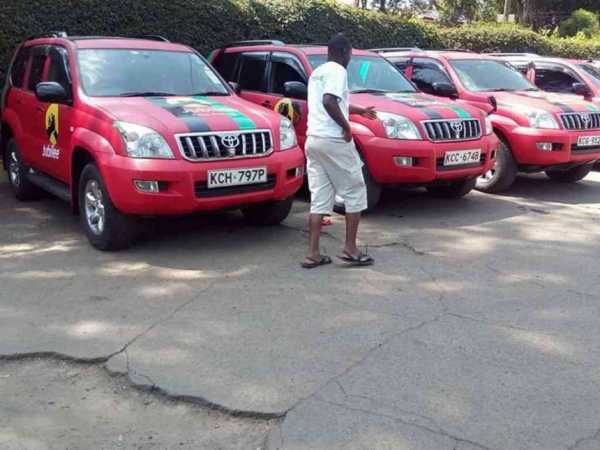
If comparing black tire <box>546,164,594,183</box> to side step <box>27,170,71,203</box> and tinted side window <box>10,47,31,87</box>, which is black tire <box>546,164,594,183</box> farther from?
tinted side window <box>10,47,31,87</box>

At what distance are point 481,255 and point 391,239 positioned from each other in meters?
0.85

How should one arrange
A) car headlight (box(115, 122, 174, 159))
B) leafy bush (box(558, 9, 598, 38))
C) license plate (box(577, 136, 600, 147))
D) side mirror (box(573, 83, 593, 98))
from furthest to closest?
leafy bush (box(558, 9, 598, 38)) → side mirror (box(573, 83, 593, 98)) → license plate (box(577, 136, 600, 147)) → car headlight (box(115, 122, 174, 159))

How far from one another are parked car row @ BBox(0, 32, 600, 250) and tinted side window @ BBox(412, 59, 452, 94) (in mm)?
17

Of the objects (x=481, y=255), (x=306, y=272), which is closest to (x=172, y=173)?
(x=306, y=272)

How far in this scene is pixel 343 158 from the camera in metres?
5.34

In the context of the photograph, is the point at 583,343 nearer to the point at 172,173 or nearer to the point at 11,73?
the point at 172,173

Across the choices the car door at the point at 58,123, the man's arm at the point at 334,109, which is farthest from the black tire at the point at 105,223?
the man's arm at the point at 334,109

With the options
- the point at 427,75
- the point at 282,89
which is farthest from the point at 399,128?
→ the point at 427,75

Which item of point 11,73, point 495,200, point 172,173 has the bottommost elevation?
point 495,200

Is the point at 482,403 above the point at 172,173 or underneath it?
underneath

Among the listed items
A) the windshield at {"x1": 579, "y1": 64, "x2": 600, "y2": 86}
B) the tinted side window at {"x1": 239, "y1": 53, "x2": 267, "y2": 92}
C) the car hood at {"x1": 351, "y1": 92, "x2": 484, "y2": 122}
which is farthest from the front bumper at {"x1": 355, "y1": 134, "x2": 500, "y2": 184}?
the windshield at {"x1": 579, "y1": 64, "x2": 600, "y2": 86}

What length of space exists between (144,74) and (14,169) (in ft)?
7.78

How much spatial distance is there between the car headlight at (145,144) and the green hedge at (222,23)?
5.24m

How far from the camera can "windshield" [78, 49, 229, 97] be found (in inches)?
250
